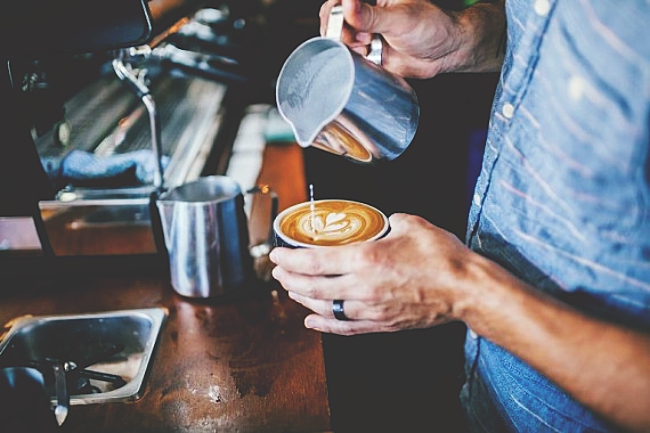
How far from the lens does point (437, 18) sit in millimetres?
1243

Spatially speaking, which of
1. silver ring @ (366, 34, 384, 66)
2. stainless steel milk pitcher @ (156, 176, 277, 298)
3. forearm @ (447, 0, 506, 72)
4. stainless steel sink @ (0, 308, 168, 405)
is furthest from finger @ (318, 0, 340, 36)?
stainless steel sink @ (0, 308, 168, 405)

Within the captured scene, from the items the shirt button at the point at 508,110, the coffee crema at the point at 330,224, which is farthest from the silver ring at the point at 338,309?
the shirt button at the point at 508,110

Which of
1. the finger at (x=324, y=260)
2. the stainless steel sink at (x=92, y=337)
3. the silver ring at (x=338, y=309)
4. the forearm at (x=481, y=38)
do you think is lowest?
the stainless steel sink at (x=92, y=337)

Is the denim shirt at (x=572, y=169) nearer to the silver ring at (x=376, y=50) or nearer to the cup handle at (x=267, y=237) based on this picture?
the silver ring at (x=376, y=50)

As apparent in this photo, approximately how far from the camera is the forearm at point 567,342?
2.52ft

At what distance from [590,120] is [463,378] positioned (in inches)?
35.6

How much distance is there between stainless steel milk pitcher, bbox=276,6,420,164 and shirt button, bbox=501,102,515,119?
0.56 ft

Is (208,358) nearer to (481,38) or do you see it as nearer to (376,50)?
(376,50)

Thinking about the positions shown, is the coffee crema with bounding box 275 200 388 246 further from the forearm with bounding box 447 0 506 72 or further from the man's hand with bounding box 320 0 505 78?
the forearm with bounding box 447 0 506 72

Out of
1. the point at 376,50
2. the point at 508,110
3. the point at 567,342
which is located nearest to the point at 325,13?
the point at 376,50

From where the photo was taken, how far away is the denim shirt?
0.78 meters

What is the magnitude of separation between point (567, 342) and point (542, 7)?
1.73 ft

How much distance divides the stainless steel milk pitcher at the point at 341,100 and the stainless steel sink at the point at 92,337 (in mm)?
644

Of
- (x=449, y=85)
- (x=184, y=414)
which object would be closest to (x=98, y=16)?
(x=184, y=414)
